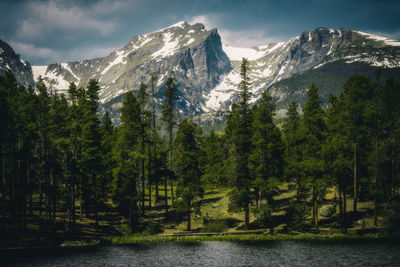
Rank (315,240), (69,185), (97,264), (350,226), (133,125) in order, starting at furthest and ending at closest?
(133,125), (69,185), (350,226), (315,240), (97,264)

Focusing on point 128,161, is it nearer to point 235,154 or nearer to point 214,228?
point 235,154

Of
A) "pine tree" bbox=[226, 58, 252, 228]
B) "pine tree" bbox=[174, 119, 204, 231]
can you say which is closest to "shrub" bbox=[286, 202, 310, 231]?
"pine tree" bbox=[226, 58, 252, 228]

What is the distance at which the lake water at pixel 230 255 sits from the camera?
27.4m

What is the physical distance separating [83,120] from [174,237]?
19.7 m

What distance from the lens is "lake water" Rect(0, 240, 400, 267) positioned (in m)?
27.4

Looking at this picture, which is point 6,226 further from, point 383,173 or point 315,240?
point 383,173

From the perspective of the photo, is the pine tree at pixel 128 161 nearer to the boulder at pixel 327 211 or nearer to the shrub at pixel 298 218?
the shrub at pixel 298 218

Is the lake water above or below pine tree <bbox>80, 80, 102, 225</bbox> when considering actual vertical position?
below

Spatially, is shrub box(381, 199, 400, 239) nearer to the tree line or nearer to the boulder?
the tree line

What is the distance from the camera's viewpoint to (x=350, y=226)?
130 feet

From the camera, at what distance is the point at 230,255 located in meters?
31.0

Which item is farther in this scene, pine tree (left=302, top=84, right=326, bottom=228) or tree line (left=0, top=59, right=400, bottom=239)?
pine tree (left=302, top=84, right=326, bottom=228)

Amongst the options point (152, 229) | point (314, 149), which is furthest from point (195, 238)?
point (314, 149)

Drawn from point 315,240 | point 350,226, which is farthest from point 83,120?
point 350,226
